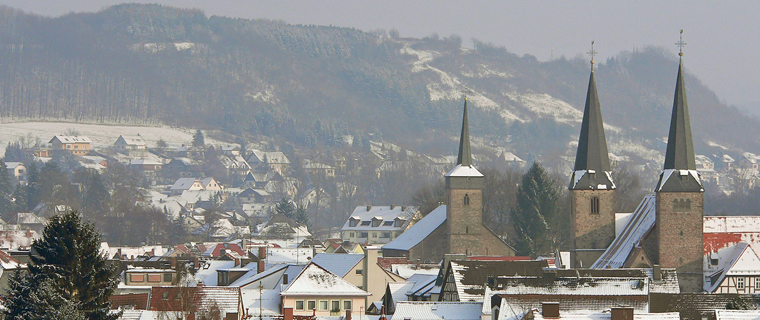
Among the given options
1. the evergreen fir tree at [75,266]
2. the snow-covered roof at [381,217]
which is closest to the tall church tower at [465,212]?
the snow-covered roof at [381,217]

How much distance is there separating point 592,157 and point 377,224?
220 ft

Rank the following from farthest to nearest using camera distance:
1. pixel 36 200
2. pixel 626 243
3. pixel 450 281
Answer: pixel 36 200
pixel 626 243
pixel 450 281

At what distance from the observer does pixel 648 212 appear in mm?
68688

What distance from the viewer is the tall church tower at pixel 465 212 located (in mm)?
93250

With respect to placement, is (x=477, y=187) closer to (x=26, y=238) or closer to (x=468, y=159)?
(x=468, y=159)

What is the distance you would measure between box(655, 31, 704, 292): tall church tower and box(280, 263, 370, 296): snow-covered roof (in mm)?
16665

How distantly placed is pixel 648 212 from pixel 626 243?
6.47ft

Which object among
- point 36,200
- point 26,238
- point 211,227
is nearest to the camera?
point 26,238

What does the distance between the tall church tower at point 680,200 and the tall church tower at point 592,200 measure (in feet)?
27.1

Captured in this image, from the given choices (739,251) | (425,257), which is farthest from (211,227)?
(739,251)

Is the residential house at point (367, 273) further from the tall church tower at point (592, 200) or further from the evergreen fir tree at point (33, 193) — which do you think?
the evergreen fir tree at point (33, 193)

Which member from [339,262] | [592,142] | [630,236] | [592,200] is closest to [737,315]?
[339,262]

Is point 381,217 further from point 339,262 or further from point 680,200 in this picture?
point 339,262

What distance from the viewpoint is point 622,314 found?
35.7 m
